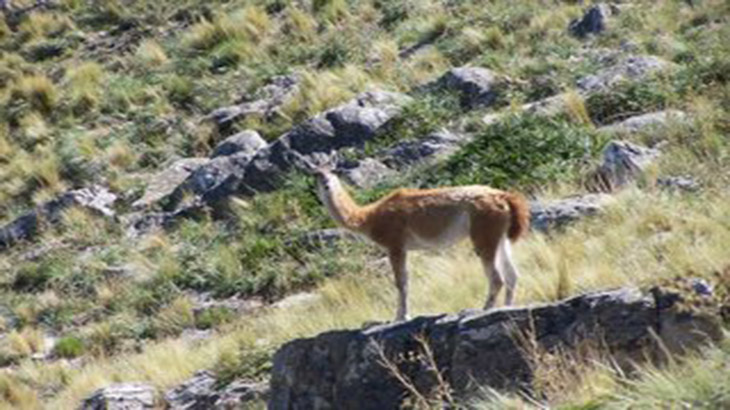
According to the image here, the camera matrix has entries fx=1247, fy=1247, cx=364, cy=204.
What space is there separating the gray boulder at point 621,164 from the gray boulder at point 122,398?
194 inches

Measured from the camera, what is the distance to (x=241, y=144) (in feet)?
58.6

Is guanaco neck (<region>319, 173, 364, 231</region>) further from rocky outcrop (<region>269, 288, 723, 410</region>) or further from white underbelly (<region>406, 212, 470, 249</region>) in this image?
rocky outcrop (<region>269, 288, 723, 410</region>)

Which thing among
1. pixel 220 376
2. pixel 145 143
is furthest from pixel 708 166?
pixel 145 143

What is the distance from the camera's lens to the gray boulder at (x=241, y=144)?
17.8 meters

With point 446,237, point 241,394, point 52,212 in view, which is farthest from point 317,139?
point 446,237

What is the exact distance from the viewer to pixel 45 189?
1922 cm

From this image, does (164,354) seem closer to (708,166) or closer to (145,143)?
(708,166)

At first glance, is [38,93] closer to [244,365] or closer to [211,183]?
[211,183]

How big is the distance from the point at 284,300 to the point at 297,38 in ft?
32.4

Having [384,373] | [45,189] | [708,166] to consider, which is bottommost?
[45,189]

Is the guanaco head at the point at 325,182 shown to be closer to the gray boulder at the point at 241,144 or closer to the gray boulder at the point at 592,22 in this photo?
the gray boulder at the point at 241,144

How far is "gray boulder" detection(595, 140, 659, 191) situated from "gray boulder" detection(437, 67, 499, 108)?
4406 millimetres

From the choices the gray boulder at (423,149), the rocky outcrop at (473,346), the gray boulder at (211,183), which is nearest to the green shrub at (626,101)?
the gray boulder at (423,149)

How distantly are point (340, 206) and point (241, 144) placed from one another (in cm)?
828
